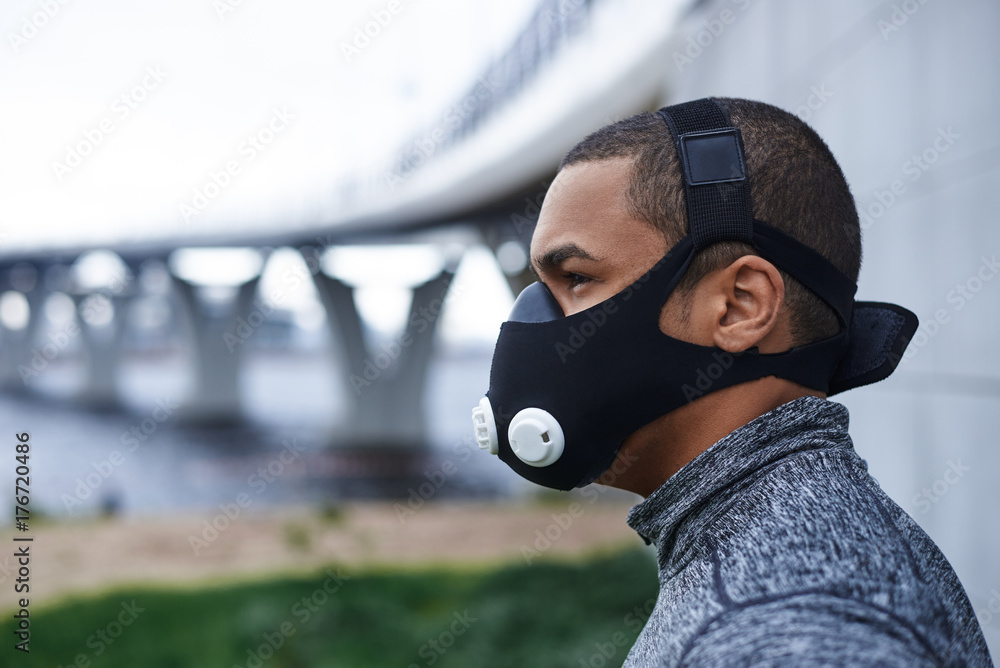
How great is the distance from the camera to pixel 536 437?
1.64 meters

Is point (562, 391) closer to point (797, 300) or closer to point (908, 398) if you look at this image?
point (797, 300)

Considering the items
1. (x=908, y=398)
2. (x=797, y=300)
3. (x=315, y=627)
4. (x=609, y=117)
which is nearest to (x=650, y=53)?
(x=609, y=117)

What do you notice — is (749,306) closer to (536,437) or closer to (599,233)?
(599,233)

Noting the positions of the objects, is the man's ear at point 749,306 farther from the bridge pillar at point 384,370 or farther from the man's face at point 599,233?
the bridge pillar at point 384,370

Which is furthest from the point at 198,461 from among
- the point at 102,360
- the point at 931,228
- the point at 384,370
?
the point at 931,228

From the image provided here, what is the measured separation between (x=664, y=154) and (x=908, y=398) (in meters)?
2.94

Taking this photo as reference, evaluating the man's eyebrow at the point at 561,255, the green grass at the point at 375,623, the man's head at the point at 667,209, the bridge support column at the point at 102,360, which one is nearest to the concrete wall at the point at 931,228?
the man's head at the point at 667,209

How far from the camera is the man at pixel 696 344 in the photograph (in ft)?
4.47

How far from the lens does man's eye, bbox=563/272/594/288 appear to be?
1.62 meters

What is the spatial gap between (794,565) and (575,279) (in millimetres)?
725

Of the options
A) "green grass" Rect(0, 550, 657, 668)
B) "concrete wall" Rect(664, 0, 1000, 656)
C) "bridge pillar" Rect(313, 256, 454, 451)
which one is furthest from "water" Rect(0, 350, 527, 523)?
"concrete wall" Rect(664, 0, 1000, 656)

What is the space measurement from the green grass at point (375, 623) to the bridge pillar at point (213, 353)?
25687 mm

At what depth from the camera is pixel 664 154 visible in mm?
1561

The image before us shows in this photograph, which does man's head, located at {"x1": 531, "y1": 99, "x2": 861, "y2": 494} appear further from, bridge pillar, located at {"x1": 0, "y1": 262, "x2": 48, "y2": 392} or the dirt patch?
bridge pillar, located at {"x1": 0, "y1": 262, "x2": 48, "y2": 392}
